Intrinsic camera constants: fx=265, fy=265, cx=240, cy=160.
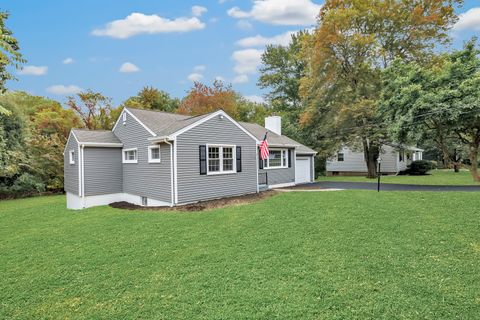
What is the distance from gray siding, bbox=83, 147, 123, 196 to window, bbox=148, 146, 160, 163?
10.4ft

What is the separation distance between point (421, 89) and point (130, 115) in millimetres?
15020

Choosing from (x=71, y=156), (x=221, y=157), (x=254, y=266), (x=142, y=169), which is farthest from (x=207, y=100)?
(x=254, y=266)

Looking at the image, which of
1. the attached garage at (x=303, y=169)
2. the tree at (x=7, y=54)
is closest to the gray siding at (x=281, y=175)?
the attached garage at (x=303, y=169)

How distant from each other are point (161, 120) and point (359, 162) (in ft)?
74.7

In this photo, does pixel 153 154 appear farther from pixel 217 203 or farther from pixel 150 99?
pixel 150 99

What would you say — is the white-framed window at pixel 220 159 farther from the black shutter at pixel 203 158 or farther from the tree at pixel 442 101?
the tree at pixel 442 101

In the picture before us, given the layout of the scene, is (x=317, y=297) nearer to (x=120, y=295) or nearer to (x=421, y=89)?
(x=120, y=295)

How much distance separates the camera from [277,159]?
1698cm

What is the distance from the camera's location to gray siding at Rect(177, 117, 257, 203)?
10844 millimetres

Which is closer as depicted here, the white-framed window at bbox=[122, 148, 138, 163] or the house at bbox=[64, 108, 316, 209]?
the house at bbox=[64, 108, 316, 209]

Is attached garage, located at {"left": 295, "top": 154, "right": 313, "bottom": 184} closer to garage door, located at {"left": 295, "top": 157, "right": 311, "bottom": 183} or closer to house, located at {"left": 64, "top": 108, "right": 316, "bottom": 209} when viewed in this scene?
garage door, located at {"left": 295, "top": 157, "right": 311, "bottom": 183}

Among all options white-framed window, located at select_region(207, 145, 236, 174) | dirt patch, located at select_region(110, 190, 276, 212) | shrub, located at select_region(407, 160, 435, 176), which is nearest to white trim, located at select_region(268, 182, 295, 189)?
dirt patch, located at select_region(110, 190, 276, 212)

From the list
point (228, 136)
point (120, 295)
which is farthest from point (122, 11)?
point (120, 295)

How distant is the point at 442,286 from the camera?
396 cm
